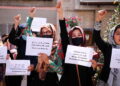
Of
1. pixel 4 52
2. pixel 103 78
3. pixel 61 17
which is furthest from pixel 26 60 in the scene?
pixel 103 78

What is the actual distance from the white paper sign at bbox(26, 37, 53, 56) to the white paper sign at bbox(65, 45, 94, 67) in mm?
280

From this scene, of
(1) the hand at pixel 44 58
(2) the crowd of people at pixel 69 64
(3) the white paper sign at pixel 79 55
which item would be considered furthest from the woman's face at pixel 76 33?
(1) the hand at pixel 44 58

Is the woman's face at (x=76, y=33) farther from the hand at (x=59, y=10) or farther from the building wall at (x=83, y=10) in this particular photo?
the building wall at (x=83, y=10)

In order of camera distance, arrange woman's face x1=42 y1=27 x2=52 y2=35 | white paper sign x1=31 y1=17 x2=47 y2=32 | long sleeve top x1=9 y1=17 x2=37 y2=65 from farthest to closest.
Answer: white paper sign x1=31 y1=17 x2=47 y2=32
long sleeve top x1=9 y1=17 x2=37 y2=65
woman's face x1=42 y1=27 x2=52 y2=35

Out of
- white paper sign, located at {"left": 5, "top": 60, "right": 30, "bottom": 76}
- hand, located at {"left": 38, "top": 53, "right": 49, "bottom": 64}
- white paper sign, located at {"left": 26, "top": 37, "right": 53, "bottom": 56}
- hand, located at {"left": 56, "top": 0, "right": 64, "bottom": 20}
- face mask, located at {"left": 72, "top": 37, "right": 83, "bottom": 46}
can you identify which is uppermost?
hand, located at {"left": 56, "top": 0, "right": 64, "bottom": 20}

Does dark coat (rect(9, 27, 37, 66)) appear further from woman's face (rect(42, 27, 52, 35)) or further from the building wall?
the building wall

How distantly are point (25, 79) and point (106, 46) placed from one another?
4.30 feet

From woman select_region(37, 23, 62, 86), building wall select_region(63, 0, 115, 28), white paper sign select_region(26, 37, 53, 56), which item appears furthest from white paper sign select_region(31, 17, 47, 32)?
building wall select_region(63, 0, 115, 28)

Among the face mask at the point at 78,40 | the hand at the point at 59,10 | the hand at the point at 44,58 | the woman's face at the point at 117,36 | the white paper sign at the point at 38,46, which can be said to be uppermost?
the hand at the point at 59,10

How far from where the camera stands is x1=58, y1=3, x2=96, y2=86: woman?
351cm

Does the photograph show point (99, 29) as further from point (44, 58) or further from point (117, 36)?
point (44, 58)

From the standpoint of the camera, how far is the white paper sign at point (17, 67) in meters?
3.95

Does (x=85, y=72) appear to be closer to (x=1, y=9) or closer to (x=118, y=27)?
(x=118, y=27)

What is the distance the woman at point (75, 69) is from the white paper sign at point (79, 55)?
69 mm
